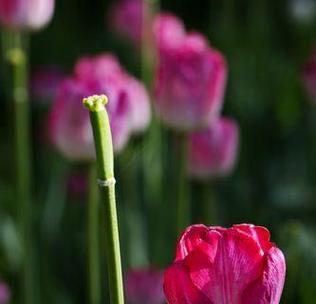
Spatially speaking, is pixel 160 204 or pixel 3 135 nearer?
pixel 160 204

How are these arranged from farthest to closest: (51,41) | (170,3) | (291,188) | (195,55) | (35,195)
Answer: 1. (170,3)
2. (51,41)
3. (35,195)
4. (291,188)
5. (195,55)

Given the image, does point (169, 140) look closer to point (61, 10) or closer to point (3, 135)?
point (3, 135)

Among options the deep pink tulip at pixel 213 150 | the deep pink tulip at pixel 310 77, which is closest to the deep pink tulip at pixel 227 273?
the deep pink tulip at pixel 213 150

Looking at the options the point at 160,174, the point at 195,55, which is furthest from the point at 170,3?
the point at 195,55

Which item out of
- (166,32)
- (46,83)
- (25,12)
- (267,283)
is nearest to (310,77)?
(166,32)

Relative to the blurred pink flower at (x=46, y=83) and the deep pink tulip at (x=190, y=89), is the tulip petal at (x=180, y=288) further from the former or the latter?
the blurred pink flower at (x=46, y=83)

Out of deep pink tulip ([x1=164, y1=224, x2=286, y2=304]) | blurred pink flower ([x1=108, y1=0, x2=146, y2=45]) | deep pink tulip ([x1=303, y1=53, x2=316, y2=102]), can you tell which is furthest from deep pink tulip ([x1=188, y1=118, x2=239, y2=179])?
deep pink tulip ([x1=164, y1=224, x2=286, y2=304])
